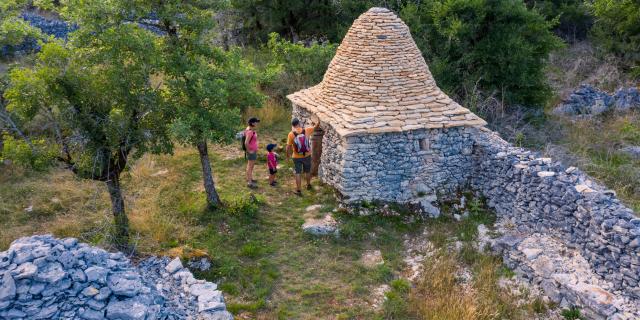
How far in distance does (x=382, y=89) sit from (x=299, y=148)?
186 centimetres

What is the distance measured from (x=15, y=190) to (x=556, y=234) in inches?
375

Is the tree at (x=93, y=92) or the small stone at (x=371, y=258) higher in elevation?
the tree at (x=93, y=92)

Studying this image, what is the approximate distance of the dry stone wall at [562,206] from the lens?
6.53 m

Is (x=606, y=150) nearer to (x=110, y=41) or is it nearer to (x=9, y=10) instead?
(x=110, y=41)

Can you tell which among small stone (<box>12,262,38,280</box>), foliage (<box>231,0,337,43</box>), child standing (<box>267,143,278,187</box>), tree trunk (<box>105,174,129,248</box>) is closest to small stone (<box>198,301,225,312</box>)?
small stone (<box>12,262,38,280</box>)

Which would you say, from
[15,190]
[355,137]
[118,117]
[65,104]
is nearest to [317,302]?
[355,137]

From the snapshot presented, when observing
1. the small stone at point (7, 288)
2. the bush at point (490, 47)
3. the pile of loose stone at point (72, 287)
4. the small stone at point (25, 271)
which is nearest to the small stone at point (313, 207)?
the pile of loose stone at point (72, 287)

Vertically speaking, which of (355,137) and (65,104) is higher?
(65,104)

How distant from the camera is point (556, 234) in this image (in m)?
7.65

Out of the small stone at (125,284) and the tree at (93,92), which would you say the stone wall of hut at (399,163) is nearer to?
the tree at (93,92)

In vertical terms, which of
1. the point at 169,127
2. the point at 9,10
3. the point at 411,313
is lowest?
the point at 411,313

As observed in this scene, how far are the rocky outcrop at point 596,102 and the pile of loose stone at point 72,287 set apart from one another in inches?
489

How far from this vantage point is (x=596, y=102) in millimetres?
14242

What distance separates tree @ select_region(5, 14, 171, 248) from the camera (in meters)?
6.43
